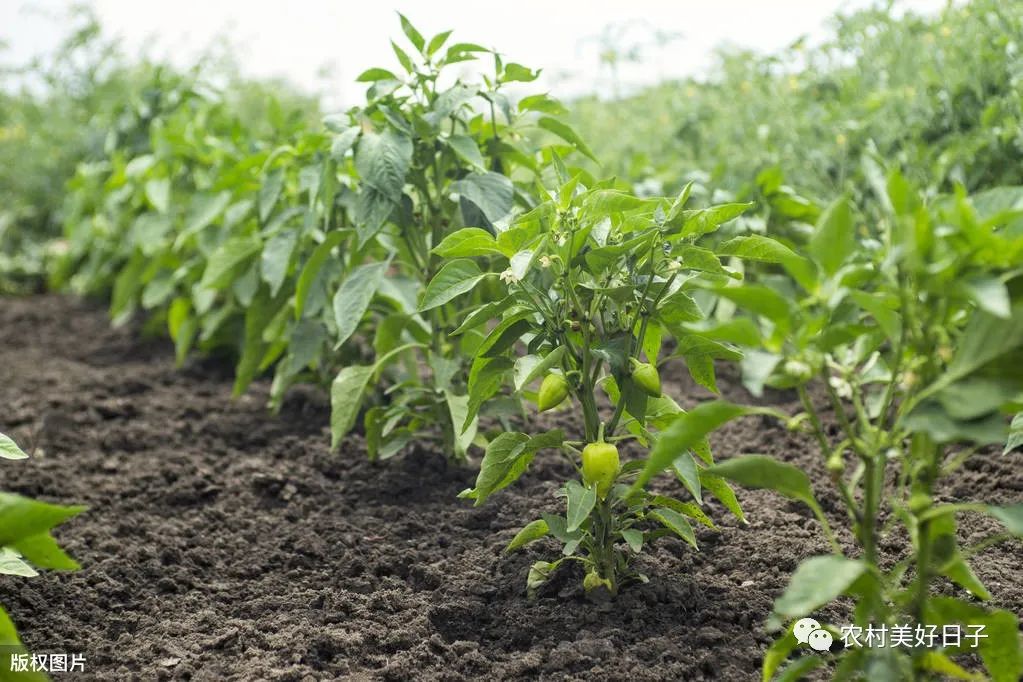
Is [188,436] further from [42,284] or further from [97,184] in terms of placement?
[42,284]

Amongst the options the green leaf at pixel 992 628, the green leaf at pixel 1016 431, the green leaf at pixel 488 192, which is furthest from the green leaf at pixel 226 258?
the green leaf at pixel 992 628

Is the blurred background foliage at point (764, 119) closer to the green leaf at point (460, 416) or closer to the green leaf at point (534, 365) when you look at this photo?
the green leaf at point (534, 365)

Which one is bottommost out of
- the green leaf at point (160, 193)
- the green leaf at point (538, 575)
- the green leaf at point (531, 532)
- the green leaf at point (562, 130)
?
the green leaf at point (538, 575)

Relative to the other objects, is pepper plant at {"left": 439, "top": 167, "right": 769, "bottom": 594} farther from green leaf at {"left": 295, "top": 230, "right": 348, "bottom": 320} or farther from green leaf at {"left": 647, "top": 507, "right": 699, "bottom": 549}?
green leaf at {"left": 295, "top": 230, "right": 348, "bottom": 320}

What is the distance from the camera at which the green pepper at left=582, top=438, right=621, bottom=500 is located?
5.55 ft

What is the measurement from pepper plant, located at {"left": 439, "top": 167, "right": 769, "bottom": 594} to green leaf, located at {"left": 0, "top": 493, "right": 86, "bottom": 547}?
677mm

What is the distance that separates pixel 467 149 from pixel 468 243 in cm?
55

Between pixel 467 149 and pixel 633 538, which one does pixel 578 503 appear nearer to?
pixel 633 538

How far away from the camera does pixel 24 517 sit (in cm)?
141

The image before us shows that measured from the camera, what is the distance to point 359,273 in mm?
2385

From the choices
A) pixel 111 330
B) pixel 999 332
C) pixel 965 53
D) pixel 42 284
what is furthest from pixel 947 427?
pixel 42 284

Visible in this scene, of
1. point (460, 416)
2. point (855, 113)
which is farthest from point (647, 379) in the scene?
point (855, 113)

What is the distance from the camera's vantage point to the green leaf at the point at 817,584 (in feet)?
4.02

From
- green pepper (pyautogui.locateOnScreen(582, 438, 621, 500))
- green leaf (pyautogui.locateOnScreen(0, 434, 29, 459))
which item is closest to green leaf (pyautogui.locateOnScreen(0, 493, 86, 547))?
green leaf (pyautogui.locateOnScreen(0, 434, 29, 459))
